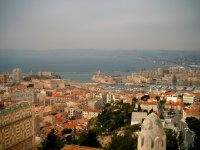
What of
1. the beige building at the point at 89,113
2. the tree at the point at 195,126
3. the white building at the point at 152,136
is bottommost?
the beige building at the point at 89,113

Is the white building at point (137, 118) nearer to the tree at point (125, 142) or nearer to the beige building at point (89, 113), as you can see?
the tree at point (125, 142)

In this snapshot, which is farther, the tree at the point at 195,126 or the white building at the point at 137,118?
the white building at the point at 137,118

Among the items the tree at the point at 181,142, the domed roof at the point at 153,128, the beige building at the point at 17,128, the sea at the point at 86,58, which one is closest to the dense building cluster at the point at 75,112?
the beige building at the point at 17,128

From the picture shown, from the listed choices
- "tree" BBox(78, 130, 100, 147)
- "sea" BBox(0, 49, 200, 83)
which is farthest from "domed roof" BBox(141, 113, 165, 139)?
"sea" BBox(0, 49, 200, 83)

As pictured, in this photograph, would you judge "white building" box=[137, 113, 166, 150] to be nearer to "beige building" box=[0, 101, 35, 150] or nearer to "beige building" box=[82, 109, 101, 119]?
"beige building" box=[0, 101, 35, 150]

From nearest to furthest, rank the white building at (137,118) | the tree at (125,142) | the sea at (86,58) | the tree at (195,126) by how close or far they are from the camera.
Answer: the tree at (125,142)
the tree at (195,126)
the white building at (137,118)
the sea at (86,58)

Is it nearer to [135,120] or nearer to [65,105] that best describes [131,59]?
[65,105]

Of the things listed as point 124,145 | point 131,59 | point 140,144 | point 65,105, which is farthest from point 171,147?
point 131,59
